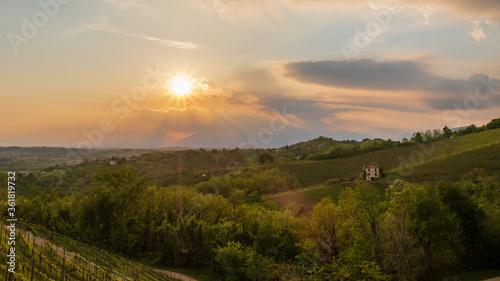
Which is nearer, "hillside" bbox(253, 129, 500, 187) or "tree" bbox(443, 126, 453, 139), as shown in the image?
"hillside" bbox(253, 129, 500, 187)

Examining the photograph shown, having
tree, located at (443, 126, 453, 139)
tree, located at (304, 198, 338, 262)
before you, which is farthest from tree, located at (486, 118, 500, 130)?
tree, located at (304, 198, 338, 262)

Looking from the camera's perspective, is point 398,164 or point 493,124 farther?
point 493,124

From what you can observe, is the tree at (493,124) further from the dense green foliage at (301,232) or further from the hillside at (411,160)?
the dense green foliage at (301,232)

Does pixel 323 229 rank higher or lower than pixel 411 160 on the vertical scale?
lower

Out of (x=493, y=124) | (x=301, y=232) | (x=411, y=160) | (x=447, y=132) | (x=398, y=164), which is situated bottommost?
(x=301, y=232)

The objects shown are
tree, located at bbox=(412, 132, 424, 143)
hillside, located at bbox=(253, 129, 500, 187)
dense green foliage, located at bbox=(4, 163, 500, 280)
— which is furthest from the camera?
tree, located at bbox=(412, 132, 424, 143)

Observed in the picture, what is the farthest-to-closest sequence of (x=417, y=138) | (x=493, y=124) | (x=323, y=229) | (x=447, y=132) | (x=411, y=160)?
(x=447, y=132)
(x=417, y=138)
(x=493, y=124)
(x=411, y=160)
(x=323, y=229)

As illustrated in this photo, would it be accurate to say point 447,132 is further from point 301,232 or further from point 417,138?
point 301,232

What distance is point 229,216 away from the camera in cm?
4709

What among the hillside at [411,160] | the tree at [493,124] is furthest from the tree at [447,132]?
the hillside at [411,160]

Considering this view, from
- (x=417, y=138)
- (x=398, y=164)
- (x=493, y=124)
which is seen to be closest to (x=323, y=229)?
(x=398, y=164)

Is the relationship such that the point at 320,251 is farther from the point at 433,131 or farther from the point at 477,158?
the point at 433,131

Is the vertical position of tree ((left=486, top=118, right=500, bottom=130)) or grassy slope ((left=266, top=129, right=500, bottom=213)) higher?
tree ((left=486, top=118, right=500, bottom=130))

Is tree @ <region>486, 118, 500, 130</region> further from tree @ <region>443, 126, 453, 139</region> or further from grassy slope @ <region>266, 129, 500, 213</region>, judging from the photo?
tree @ <region>443, 126, 453, 139</region>
